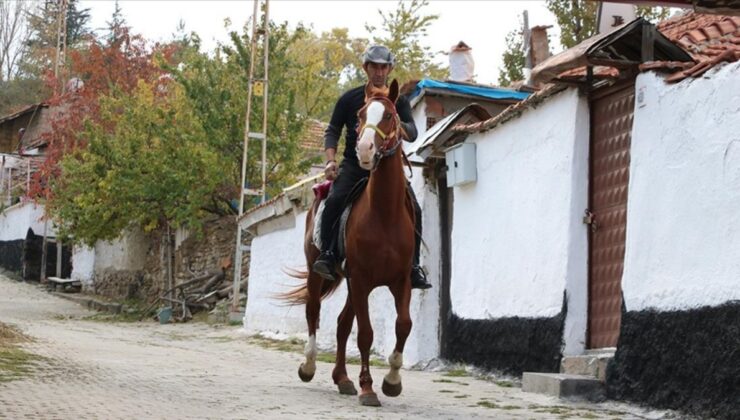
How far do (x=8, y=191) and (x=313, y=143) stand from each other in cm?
1911

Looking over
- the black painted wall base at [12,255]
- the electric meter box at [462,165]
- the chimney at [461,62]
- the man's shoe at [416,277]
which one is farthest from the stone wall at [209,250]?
the man's shoe at [416,277]

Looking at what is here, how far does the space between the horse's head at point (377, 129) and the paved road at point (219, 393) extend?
1829mm

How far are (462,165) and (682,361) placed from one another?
5081 mm

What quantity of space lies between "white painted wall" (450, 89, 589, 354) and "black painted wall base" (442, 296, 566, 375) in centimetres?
10

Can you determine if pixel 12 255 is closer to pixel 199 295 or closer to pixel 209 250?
pixel 209 250

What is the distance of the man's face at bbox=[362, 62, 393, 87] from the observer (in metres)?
9.00

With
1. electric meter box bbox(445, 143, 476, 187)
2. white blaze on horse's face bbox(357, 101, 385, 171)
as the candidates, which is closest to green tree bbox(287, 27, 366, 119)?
electric meter box bbox(445, 143, 476, 187)

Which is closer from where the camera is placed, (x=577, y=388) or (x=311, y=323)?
(x=577, y=388)

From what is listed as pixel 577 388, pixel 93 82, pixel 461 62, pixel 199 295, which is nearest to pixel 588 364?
pixel 577 388

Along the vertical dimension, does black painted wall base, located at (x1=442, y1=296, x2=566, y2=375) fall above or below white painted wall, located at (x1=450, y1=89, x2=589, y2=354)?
below

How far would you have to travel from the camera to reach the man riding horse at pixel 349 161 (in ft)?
29.6

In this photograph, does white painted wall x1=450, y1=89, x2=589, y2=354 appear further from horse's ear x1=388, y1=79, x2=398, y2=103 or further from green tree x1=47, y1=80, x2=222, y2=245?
green tree x1=47, y1=80, x2=222, y2=245

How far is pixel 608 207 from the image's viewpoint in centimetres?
984

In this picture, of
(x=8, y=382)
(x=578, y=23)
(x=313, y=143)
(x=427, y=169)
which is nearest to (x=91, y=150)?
(x=313, y=143)
